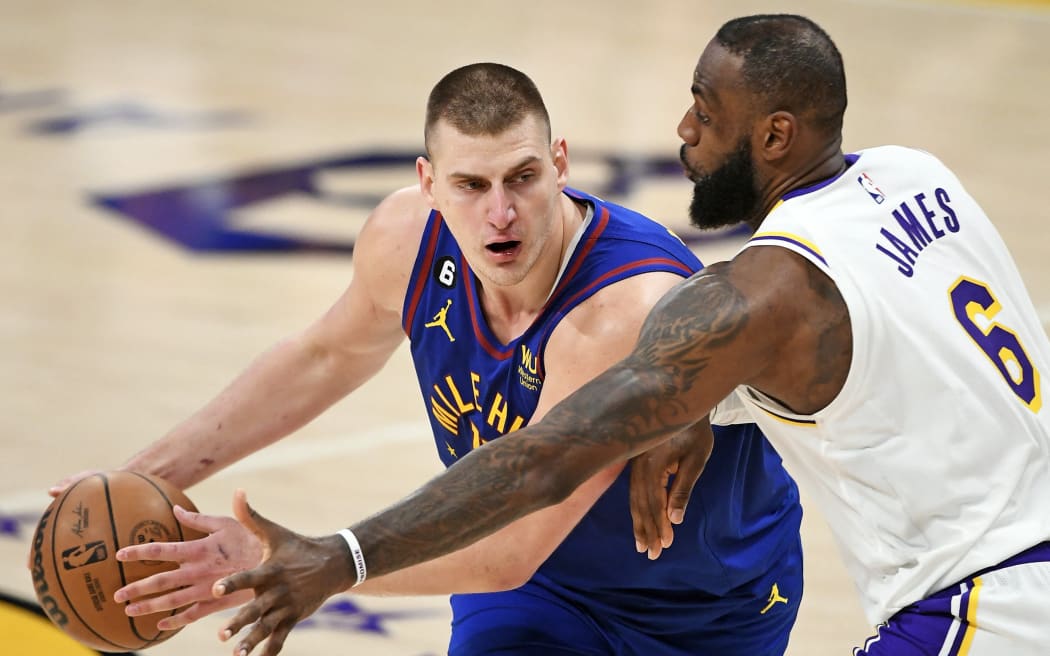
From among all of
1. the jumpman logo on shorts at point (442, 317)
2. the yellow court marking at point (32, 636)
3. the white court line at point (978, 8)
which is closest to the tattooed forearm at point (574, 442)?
the jumpman logo on shorts at point (442, 317)

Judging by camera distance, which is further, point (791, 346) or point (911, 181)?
point (911, 181)

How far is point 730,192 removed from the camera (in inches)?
137

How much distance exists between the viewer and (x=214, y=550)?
3.36 metres

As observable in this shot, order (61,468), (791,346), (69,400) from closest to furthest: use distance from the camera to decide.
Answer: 1. (791,346)
2. (61,468)
3. (69,400)

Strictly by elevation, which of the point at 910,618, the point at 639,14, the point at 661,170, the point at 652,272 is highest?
the point at 639,14

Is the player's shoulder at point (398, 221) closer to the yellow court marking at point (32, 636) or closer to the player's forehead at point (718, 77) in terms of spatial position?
the player's forehead at point (718, 77)

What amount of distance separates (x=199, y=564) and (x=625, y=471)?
1244 mm

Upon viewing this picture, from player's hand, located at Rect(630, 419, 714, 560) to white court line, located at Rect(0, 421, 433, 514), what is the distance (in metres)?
2.80

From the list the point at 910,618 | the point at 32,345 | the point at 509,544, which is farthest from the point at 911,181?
the point at 32,345

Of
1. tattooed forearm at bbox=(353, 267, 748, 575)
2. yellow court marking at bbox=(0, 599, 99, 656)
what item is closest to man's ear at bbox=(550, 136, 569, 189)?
tattooed forearm at bbox=(353, 267, 748, 575)

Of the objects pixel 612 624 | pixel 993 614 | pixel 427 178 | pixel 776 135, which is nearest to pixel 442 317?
pixel 427 178

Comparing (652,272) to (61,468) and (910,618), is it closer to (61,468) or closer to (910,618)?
(910,618)

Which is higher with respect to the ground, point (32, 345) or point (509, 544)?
point (32, 345)

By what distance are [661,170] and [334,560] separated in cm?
815
